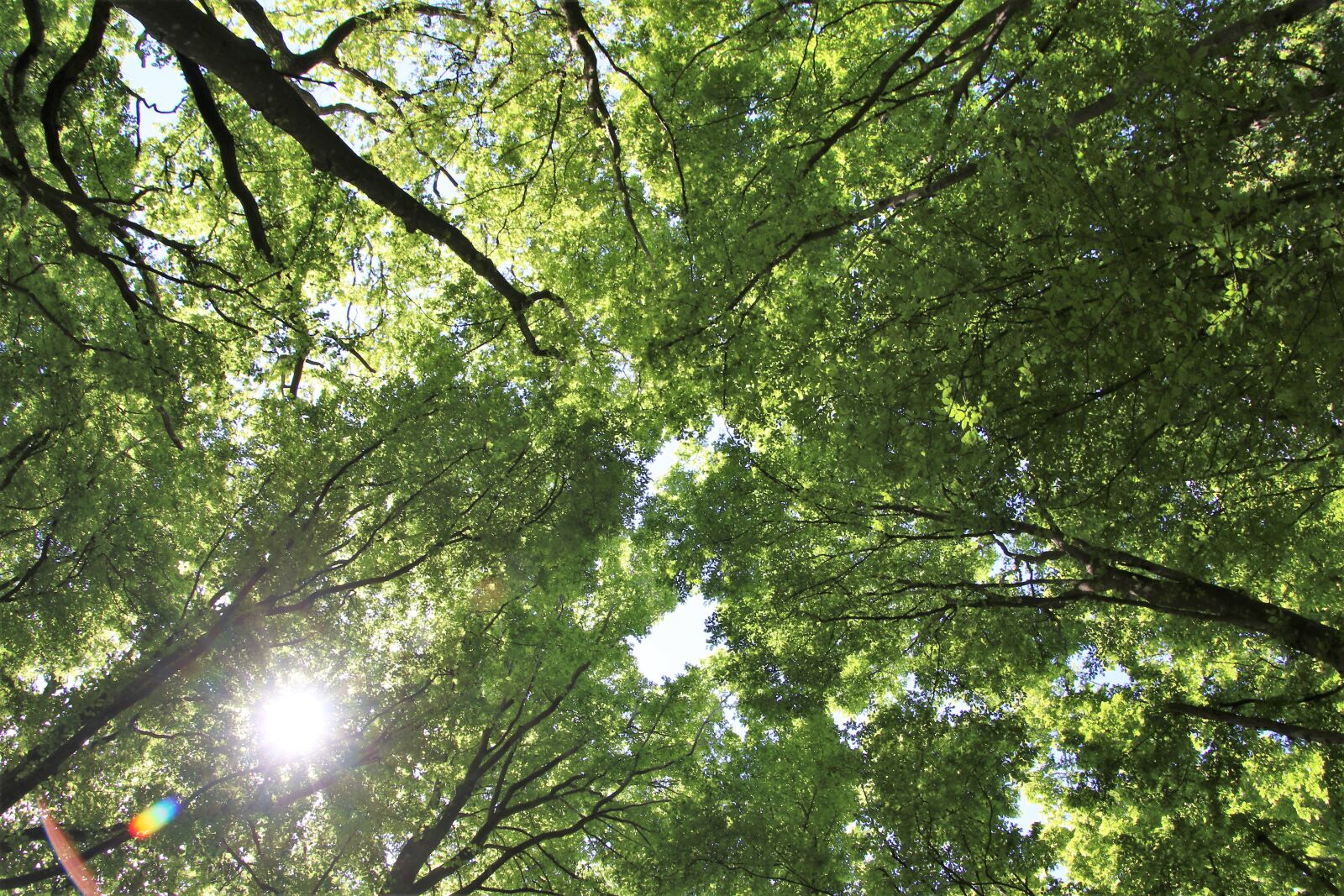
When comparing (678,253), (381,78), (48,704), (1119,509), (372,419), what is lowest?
(48,704)

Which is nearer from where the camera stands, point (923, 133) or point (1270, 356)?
point (1270, 356)

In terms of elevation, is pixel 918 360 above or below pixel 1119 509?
below

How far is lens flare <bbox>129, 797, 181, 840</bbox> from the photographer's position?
28.1 feet

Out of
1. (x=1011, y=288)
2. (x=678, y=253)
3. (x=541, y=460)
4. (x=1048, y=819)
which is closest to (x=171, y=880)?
(x=541, y=460)

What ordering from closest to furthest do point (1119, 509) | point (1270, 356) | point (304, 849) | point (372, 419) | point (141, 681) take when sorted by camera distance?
point (1270, 356) → point (1119, 509) → point (141, 681) → point (372, 419) → point (304, 849)

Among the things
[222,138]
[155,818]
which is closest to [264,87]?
[222,138]

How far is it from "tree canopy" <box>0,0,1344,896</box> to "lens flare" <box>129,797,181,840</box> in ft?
0.83

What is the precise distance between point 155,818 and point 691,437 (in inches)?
366

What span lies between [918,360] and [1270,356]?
220cm

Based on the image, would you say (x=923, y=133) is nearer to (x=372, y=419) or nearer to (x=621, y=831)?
(x=372, y=419)

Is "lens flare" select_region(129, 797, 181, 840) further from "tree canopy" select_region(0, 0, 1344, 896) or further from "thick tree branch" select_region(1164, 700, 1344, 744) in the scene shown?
"thick tree branch" select_region(1164, 700, 1344, 744)

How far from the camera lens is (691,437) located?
422 inches

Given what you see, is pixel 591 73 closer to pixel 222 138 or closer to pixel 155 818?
pixel 222 138

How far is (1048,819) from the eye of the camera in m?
13.5
